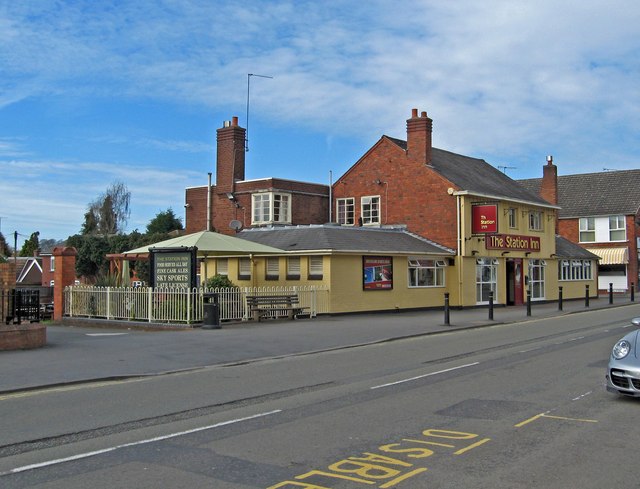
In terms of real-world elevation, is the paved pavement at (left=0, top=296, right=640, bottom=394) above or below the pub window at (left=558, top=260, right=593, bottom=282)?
below

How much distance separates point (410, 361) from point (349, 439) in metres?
6.88

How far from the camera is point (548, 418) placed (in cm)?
825

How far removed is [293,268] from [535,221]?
1694cm

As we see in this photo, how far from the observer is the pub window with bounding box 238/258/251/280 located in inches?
1224

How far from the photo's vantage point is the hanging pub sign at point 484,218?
33094 millimetres

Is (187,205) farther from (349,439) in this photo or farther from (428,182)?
(349,439)

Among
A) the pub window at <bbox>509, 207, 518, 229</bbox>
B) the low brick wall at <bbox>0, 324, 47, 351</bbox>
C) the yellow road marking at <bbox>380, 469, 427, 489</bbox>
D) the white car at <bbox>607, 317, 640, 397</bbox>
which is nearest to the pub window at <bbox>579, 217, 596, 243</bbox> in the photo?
the pub window at <bbox>509, 207, 518, 229</bbox>

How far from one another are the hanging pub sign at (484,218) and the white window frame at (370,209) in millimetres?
5367

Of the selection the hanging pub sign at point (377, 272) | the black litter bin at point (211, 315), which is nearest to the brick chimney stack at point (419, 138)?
the hanging pub sign at point (377, 272)

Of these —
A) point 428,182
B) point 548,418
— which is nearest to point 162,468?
point 548,418

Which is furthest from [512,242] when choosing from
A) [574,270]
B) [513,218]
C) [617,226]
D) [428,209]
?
[617,226]

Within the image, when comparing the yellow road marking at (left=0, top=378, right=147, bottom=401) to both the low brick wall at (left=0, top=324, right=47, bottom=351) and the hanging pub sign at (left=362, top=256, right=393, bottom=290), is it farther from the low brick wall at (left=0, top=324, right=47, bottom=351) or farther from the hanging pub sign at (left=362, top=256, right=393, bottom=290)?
the hanging pub sign at (left=362, top=256, right=393, bottom=290)

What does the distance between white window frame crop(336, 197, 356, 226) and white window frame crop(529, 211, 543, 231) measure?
10.0 m

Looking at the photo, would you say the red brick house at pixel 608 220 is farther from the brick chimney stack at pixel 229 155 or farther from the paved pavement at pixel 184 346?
the paved pavement at pixel 184 346
